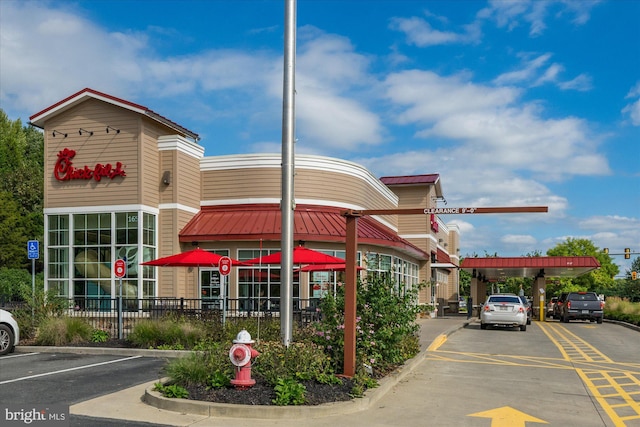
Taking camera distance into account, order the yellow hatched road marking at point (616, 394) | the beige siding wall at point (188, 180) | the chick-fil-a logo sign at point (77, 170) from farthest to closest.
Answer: the beige siding wall at point (188, 180), the chick-fil-a logo sign at point (77, 170), the yellow hatched road marking at point (616, 394)

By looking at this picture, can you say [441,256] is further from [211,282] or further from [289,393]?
[289,393]

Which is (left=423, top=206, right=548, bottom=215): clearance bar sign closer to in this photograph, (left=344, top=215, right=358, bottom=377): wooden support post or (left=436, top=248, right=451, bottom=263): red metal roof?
(left=344, top=215, right=358, bottom=377): wooden support post

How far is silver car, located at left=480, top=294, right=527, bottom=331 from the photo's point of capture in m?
26.6

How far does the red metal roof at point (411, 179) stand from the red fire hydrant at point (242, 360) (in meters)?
32.0

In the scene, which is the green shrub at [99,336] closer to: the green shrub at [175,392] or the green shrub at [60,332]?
the green shrub at [60,332]

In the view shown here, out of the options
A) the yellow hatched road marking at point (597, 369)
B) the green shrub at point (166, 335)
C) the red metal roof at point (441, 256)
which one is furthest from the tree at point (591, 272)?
the green shrub at point (166, 335)

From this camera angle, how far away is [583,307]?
114ft

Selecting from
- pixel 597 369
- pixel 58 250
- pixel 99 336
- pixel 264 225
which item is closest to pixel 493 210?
pixel 597 369

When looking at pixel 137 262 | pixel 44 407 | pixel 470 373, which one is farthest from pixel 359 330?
pixel 137 262

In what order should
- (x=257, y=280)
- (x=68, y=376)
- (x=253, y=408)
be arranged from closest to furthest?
(x=253, y=408) → (x=68, y=376) → (x=257, y=280)

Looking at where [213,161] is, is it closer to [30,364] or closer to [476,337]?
[476,337]

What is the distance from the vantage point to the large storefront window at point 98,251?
26156 millimetres

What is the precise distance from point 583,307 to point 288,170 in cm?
2795

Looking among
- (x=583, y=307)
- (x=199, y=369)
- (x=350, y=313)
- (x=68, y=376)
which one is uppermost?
(x=350, y=313)
